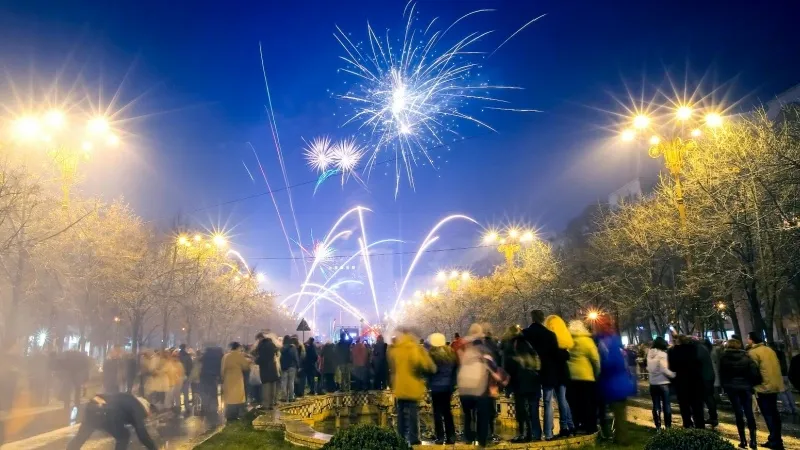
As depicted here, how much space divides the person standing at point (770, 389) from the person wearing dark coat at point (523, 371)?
387cm

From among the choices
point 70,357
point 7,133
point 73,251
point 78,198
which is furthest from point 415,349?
point 78,198

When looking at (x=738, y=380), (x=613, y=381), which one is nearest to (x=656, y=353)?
(x=738, y=380)

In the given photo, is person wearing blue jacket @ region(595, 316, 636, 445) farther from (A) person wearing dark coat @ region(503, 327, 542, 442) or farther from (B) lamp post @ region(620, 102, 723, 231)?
(B) lamp post @ region(620, 102, 723, 231)

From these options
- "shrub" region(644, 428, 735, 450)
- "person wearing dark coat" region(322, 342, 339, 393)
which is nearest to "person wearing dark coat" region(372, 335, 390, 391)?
"person wearing dark coat" region(322, 342, 339, 393)

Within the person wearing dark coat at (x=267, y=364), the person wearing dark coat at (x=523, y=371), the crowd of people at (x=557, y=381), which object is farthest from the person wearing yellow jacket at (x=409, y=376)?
the person wearing dark coat at (x=267, y=364)

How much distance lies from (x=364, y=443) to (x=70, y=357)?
57.7ft

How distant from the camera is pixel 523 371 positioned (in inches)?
355

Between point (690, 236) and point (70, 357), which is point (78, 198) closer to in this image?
point (70, 357)

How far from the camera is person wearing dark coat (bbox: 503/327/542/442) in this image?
8.99 metres

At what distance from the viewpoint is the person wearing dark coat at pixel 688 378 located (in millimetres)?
9617

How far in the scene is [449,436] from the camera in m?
9.46

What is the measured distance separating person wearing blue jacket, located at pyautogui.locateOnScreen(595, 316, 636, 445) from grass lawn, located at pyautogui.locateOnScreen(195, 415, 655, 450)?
38 centimetres

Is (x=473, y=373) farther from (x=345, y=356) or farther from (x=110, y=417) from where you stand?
(x=345, y=356)

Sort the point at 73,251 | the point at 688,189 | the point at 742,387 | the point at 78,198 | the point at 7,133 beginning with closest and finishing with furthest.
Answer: the point at 742,387
the point at 688,189
the point at 7,133
the point at 73,251
the point at 78,198
